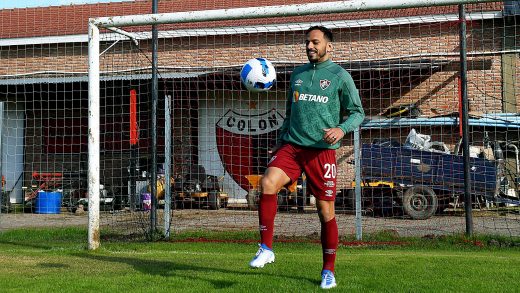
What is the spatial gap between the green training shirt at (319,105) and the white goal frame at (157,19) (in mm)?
2712

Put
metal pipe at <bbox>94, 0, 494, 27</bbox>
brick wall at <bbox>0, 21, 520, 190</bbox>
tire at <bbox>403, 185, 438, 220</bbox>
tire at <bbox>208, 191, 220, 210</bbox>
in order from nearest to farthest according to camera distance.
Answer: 1. metal pipe at <bbox>94, 0, 494, 27</bbox>
2. tire at <bbox>403, 185, 438, 220</bbox>
3. tire at <bbox>208, 191, 220, 210</bbox>
4. brick wall at <bbox>0, 21, 520, 190</bbox>

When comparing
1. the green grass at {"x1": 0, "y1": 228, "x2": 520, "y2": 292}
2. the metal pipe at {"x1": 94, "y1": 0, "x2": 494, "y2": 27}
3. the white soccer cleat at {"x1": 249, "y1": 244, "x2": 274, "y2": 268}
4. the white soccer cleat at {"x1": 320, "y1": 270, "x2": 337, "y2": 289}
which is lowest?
the green grass at {"x1": 0, "y1": 228, "x2": 520, "y2": 292}

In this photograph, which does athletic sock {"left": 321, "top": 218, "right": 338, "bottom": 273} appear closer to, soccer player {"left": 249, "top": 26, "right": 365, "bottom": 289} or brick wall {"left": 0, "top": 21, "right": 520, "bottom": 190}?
soccer player {"left": 249, "top": 26, "right": 365, "bottom": 289}

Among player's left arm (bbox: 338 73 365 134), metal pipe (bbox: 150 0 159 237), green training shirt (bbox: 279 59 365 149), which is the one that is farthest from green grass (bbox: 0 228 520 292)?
player's left arm (bbox: 338 73 365 134)

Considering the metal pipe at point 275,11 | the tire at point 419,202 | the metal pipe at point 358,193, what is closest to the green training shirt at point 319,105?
the metal pipe at point 275,11

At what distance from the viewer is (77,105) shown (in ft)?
66.0

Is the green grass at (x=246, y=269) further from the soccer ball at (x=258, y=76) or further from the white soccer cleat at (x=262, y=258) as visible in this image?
the soccer ball at (x=258, y=76)

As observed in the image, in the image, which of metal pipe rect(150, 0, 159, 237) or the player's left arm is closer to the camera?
the player's left arm

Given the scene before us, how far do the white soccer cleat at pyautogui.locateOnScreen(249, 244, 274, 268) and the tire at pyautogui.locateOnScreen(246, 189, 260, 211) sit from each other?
831 centimetres

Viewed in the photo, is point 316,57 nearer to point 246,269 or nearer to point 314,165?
point 314,165

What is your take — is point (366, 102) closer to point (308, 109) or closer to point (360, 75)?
point (360, 75)

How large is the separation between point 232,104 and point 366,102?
3.71 metres

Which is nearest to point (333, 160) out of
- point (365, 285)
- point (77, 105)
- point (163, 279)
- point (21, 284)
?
point (365, 285)

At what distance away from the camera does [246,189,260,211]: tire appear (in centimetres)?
1380
